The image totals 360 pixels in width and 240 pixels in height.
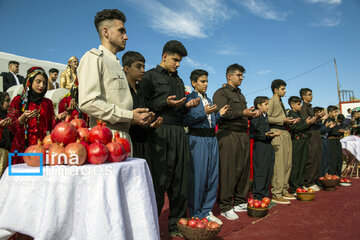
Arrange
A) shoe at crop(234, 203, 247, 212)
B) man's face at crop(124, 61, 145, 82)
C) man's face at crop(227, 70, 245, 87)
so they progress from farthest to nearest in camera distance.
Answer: man's face at crop(227, 70, 245, 87), shoe at crop(234, 203, 247, 212), man's face at crop(124, 61, 145, 82)

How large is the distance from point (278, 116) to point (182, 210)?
9.83 feet

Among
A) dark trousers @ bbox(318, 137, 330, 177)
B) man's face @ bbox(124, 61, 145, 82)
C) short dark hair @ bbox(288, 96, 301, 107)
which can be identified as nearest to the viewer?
man's face @ bbox(124, 61, 145, 82)

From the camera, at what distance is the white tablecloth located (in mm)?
1474

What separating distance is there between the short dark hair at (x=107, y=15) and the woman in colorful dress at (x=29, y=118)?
1345mm

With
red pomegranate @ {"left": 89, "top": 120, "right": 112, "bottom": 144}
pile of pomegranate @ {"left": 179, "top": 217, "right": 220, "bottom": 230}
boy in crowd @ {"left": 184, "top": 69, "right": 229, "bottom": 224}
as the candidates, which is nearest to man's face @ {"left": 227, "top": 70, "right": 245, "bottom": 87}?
boy in crowd @ {"left": 184, "top": 69, "right": 229, "bottom": 224}

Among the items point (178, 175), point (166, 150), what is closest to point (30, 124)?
point (166, 150)

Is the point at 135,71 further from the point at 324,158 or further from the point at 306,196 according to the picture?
the point at 324,158

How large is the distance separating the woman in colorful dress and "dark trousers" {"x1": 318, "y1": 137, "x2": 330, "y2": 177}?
6.03 metres

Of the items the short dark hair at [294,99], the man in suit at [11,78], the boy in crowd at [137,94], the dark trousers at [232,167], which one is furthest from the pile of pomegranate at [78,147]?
the man in suit at [11,78]

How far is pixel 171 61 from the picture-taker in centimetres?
331

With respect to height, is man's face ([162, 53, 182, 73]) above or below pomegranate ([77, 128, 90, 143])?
above

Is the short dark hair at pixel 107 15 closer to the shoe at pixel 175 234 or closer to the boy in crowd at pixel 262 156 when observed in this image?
the shoe at pixel 175 234

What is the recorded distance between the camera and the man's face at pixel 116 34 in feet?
7.82

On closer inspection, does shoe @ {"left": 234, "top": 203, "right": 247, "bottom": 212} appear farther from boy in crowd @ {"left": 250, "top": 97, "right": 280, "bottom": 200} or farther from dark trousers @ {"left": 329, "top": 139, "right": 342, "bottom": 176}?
dark trousers @ {"left": 329, "top": 139, "right": 342, "bottom": 176}
